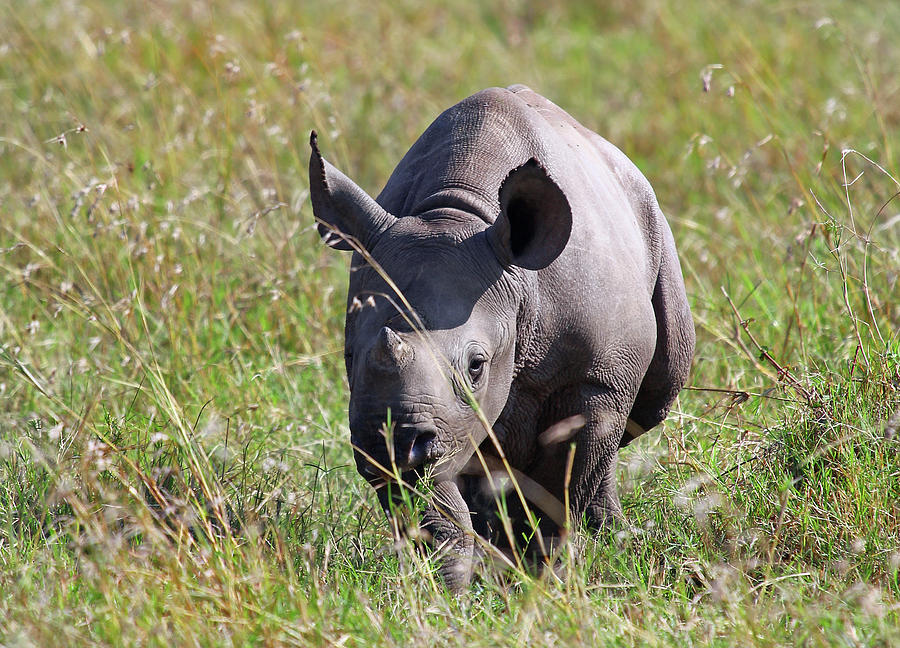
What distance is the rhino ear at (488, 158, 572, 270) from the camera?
10.7 feet

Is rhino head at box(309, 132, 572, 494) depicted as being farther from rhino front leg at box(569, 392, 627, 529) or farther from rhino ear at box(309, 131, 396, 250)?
rhino front leg at box(569, 392, 627, 529)

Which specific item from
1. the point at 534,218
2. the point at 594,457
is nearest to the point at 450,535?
the point at 594,457

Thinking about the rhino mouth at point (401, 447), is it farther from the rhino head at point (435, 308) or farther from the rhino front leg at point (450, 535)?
the rhino front leg at point (450, 535)

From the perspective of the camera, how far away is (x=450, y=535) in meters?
3.54

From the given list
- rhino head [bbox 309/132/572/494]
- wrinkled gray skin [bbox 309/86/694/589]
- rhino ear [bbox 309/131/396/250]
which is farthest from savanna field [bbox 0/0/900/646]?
rhino ear [bbox 309/131/396/250]

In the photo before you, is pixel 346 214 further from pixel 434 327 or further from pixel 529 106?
pixel 529 106

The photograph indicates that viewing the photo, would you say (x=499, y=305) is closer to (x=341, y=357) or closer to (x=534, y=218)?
(x=534, y=218)

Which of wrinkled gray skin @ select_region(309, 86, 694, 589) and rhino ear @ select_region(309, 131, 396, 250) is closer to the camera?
wrinkled gray skin @ select_region(309, 86, 694, 589)

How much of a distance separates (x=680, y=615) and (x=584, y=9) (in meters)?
8.91

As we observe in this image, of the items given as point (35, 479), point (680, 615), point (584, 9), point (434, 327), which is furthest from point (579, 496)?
point (584, 9)

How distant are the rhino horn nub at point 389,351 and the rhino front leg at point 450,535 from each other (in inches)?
23.4

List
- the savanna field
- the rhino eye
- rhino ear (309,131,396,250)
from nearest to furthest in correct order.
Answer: the savanna field < the rhino eye < rhino ear (309,131,396,250)

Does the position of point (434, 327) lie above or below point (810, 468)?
above

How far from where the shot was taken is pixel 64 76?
8109 mm
